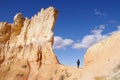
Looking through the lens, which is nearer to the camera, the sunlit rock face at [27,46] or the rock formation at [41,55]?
the rock formation at [41,55]

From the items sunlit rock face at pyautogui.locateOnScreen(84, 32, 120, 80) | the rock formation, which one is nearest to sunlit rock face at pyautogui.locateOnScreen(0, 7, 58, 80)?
the rock formation

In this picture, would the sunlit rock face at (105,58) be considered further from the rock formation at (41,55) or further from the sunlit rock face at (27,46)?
the sunlit rock face at (27,46)

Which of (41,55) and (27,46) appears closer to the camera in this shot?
(41,55)

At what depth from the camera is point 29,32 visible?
33719mm

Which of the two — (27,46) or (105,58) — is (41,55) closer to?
(27,46)

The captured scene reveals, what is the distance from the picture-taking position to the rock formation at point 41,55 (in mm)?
23984

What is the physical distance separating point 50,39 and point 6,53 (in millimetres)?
7133

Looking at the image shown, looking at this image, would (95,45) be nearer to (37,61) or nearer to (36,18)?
(37,61)

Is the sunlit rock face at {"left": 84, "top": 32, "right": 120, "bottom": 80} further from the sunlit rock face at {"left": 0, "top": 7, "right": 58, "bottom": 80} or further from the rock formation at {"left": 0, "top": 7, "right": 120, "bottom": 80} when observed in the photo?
the sunlit rock face at {"left": 0, "top": 7, "right": 58, "bottom": 80}

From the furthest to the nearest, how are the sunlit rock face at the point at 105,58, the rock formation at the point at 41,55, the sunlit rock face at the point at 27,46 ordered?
1. the sunlit rock face at the point at 27,46
2. the rock formation at the point at 41,55
3. the sunlit rock face at the point at 105,58

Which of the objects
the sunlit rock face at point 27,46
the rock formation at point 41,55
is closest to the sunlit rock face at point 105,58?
the rock formation at point 41,55

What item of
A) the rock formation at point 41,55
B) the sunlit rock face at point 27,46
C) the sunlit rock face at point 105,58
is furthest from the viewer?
the sunlit rock face at point 27,46

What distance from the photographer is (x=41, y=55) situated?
102 feet

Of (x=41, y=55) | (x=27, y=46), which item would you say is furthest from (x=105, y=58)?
(x=27, y=46)
